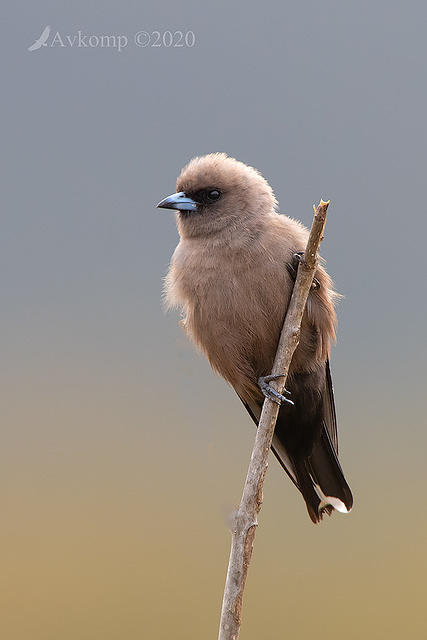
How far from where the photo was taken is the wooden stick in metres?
2.18

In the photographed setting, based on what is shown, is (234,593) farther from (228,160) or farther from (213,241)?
(228,160)

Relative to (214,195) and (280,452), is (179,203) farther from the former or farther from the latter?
(280,452)

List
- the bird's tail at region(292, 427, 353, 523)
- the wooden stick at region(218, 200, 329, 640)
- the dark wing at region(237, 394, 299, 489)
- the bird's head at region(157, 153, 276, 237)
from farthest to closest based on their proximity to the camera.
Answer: the dark wing at region(237, 394, 299, 489)
the bird's tail at region(292, 427, 353, 523)
the bird's head at region(157, 153, 276, 237)
the wooden stick at region(218, 200, 329, 640)

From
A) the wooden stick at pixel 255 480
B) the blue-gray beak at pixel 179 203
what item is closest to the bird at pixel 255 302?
the blue-gray beak at pixel 179 203

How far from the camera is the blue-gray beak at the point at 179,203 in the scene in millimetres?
2930

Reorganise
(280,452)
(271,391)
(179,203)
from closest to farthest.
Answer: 1. (271,391)
2. (179,203)
3. (280,452)

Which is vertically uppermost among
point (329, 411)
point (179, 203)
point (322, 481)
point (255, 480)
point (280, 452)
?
point (179, 203)

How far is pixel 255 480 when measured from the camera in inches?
89.9

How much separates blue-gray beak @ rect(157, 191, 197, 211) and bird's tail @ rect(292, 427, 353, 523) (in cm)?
98

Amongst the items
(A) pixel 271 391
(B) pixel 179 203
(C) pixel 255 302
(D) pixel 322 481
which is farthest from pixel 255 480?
(B) pixel 179 203

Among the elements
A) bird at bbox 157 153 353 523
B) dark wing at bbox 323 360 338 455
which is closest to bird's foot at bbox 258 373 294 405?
bird at bbox 157 153 353 523

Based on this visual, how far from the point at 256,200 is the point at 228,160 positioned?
0.20 meters

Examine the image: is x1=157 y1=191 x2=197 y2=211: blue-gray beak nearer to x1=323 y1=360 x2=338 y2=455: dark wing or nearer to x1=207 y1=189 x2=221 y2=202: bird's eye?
x1=207 y1=189 x2=221 y2=202: bird's eye

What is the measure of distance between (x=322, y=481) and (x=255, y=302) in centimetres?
79
